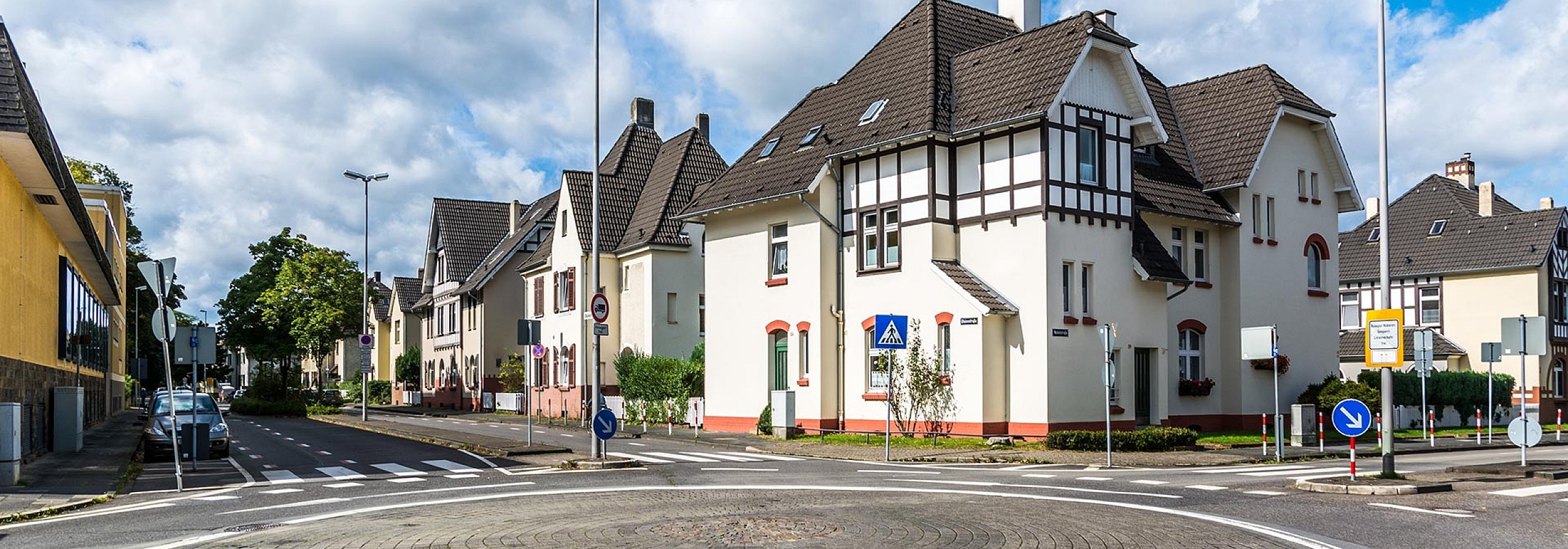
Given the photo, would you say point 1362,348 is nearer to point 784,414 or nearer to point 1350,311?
point 1350,311

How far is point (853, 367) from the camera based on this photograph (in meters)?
31.2

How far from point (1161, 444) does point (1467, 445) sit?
33.3 feet

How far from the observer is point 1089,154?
28984mm

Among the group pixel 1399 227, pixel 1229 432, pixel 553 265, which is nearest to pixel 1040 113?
pixel 1229 432

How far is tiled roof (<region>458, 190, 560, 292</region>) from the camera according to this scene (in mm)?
57375

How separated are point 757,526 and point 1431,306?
47430mm

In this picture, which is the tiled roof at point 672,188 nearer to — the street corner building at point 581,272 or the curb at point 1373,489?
the street corner building at point 581,272

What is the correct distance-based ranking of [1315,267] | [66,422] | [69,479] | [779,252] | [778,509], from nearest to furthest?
1. [778,509]
2. [69,479]
3. [66,422]
4. [779,252]
5. [1315,267]

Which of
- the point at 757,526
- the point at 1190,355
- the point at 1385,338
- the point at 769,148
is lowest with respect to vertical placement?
the point at 757,526

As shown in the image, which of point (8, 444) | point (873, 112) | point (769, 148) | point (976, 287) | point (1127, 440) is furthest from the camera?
point (769, 148)

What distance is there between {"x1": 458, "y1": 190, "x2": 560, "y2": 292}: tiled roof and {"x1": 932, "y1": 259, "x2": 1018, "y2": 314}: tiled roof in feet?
96.7

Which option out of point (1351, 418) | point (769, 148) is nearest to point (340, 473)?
point (1351, 418)

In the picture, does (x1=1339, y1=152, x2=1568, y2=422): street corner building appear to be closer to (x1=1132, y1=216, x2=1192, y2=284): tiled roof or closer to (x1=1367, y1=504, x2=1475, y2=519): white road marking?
(x1=1132, y1=216, x2=1192, y2=284): tiled roof

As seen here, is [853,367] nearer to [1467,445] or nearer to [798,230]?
[798,230]
